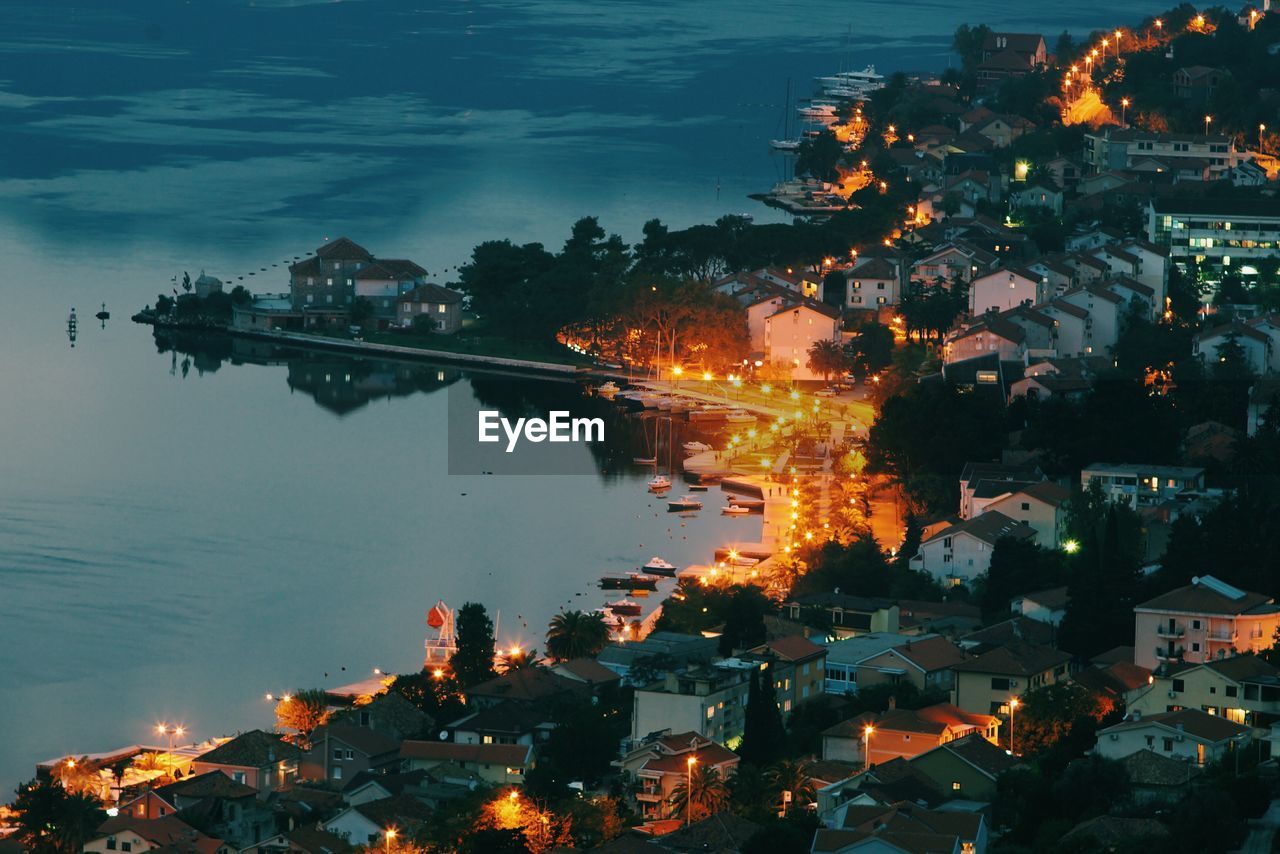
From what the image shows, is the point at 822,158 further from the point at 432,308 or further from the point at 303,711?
the point at 303,711

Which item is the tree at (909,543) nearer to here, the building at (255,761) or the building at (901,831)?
the building at (255,761)

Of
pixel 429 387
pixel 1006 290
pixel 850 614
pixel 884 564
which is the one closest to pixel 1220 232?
pixel 1006 290

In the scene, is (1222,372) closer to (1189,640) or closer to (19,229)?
(1189,640)

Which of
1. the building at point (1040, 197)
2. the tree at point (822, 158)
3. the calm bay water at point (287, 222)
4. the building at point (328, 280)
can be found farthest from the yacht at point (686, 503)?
the tree at point (822, 158)

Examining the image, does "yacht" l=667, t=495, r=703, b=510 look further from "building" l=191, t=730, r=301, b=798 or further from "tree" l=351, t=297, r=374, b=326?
"tree" l=351, t=297, r=374, b=326

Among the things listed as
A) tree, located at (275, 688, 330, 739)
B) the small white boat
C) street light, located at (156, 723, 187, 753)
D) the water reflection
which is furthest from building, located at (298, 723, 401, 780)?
the water reflection

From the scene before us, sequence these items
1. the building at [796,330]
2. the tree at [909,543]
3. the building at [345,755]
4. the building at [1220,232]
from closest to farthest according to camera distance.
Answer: the building at [345,755]
the tree at [909,543]
the building at [796,330]
the building at [1220,232]
